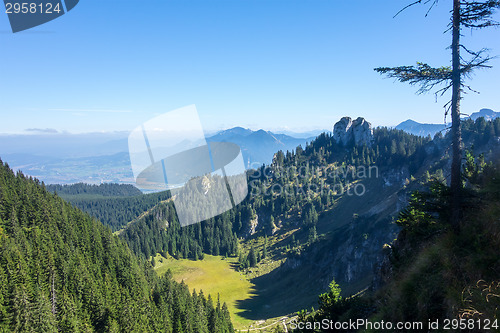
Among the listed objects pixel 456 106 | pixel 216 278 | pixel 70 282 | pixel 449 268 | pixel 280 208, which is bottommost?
pixel 216 278

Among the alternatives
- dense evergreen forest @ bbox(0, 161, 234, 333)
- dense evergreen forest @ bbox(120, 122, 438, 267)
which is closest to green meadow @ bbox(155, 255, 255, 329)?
dense evergreen forest @ bbox(120, 122, 438, 267)

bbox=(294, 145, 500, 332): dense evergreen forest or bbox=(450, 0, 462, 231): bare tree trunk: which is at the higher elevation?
bbox=(450, 0, 462, 231): bare tree trunk

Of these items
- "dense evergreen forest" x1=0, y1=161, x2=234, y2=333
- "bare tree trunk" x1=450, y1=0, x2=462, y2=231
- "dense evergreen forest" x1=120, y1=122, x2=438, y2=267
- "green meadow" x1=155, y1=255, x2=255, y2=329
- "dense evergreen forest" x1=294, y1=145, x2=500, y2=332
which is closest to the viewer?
"dense evergreen forest" x1=294, y1=145, x2=500, y2=332

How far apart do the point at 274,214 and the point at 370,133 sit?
10457 centimetres

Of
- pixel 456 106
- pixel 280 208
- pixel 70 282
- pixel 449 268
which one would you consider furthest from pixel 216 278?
pixel 456 106

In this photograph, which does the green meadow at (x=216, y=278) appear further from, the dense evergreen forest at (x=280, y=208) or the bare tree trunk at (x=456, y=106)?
the bare tree trunk at (x=456, y=106)

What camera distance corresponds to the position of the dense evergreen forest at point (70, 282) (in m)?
33.2

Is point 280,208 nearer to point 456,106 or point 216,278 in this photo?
point 216,278

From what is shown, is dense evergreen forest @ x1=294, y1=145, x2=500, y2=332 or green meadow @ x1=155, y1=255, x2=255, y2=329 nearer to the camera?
dense evergreen forest @ x1=294, y1=145, x2=500, y2=332

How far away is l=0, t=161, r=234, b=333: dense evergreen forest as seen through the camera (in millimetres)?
33188

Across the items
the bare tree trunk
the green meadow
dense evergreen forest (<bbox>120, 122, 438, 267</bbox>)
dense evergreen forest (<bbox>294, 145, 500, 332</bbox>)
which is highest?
the bare tree trunk

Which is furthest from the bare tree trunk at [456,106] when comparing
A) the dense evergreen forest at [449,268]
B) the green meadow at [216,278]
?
the green meadow at [216,278]

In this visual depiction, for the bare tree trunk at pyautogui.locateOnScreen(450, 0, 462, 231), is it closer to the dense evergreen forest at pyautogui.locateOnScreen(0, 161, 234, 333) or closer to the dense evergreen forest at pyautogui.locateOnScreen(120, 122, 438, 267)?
the dense evergreen forest at pyautogui.locateOnScreen(0, 161, 234, 333)

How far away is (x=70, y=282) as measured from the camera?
41.9 metres
